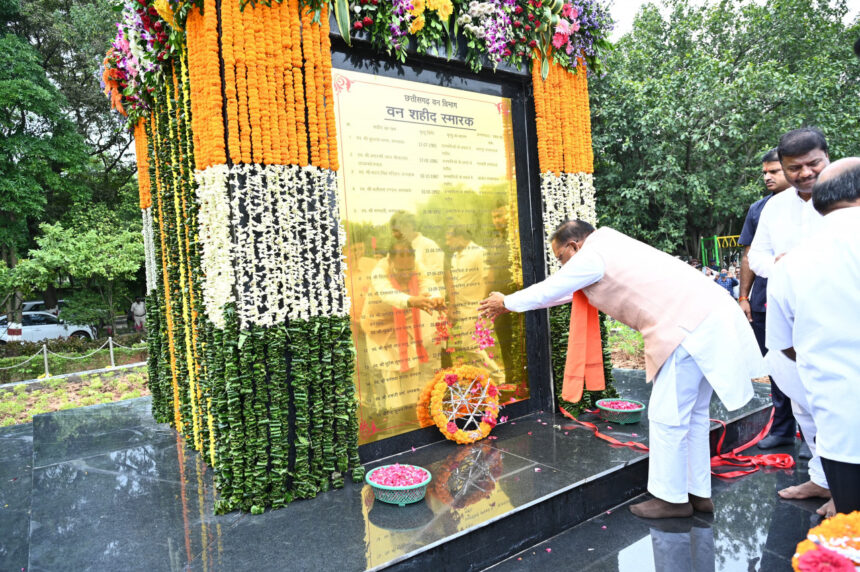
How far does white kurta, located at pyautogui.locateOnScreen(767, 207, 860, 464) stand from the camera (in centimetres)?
208

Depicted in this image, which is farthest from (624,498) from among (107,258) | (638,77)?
(638,77)

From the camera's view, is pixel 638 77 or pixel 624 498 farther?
pixel 638 77

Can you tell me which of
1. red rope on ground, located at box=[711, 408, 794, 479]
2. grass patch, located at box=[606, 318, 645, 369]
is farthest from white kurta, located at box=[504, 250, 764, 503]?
grass patch, located at box=[606, 318, 645, 369]

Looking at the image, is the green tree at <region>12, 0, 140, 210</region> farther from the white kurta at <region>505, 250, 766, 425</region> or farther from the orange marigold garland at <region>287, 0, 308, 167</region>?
the white kurta at <region>505, 250, 766, 425</region>

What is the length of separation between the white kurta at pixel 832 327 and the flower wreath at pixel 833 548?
0.61 m

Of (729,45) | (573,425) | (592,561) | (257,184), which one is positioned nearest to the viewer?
(592,561)

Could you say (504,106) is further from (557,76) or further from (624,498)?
(624,498)

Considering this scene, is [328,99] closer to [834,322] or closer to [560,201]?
[560,201]

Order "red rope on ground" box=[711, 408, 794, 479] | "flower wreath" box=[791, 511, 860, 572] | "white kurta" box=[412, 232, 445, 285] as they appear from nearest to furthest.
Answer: "flower wreath" box=[791, 511, 860, 572] < "red rope on ground" box=[711, 408, 794, 479] < "white kurta" box=[412, 232, 445, 285]

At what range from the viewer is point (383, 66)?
13.3 ft

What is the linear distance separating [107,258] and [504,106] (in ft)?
41.1

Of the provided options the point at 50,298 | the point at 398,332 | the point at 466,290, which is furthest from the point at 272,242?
the point at 50,298

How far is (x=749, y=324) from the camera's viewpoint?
332 centimetres

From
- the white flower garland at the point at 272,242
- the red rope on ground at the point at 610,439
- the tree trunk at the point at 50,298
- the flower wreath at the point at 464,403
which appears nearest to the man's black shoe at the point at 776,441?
the red rope on ground at the point at 610,439
